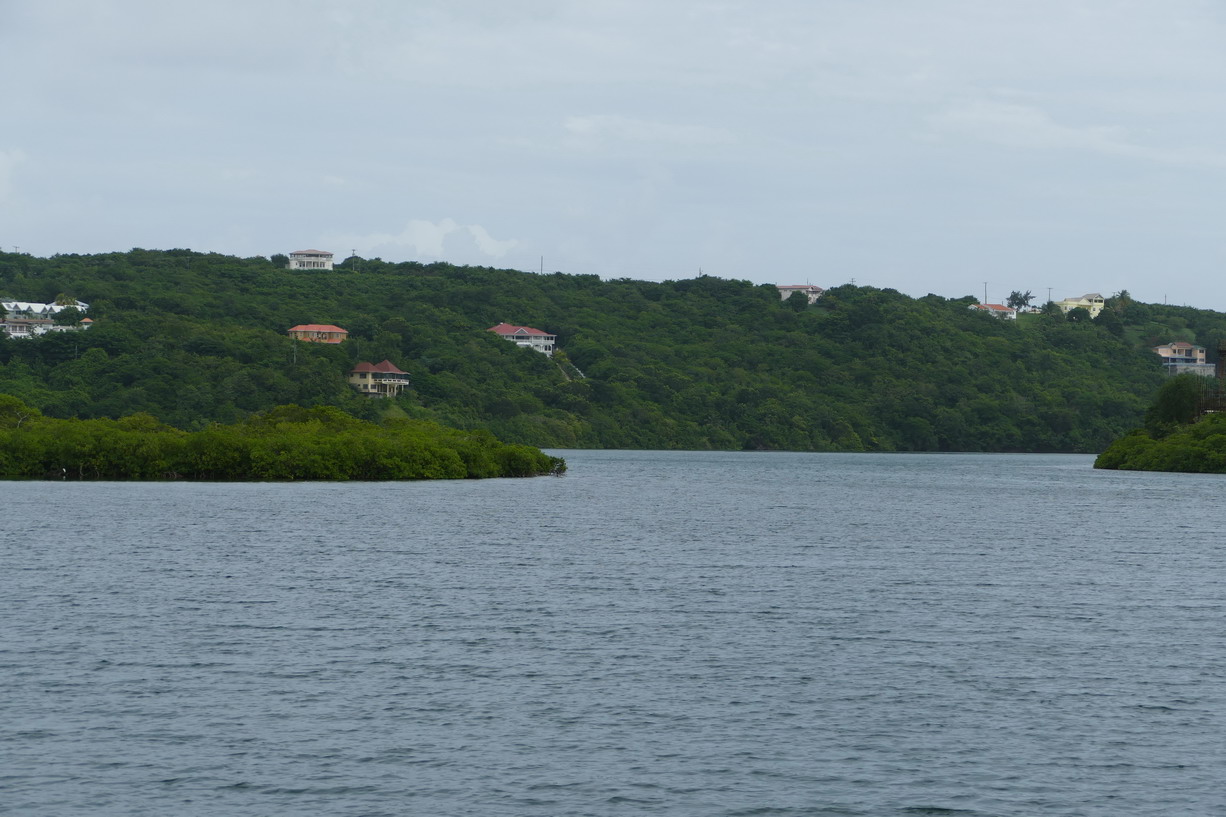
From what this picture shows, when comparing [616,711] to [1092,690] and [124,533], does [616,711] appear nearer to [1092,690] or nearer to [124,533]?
[1092,690]

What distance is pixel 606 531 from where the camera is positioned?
241 ft

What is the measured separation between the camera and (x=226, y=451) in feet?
384

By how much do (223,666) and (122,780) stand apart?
945 cm

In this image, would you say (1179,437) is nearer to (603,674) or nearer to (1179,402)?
(1179,402)

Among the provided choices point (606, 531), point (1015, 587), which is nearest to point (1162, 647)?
point (1015, 587)

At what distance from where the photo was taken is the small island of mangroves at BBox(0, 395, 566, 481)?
378ft

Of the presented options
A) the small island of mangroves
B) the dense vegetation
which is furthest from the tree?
the small island of mangroves

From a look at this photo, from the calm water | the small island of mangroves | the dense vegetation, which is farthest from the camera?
the dense vegetation

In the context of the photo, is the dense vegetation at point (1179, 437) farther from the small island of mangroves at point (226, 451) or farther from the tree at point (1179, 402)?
the small island of mangroves at point (226, 451)

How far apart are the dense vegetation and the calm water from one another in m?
91.2

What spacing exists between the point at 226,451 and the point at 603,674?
296ft

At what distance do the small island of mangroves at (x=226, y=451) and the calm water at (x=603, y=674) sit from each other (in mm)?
48833

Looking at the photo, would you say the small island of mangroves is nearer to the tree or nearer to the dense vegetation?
the dense vegetation

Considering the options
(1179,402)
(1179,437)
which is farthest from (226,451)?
(1179,402)
